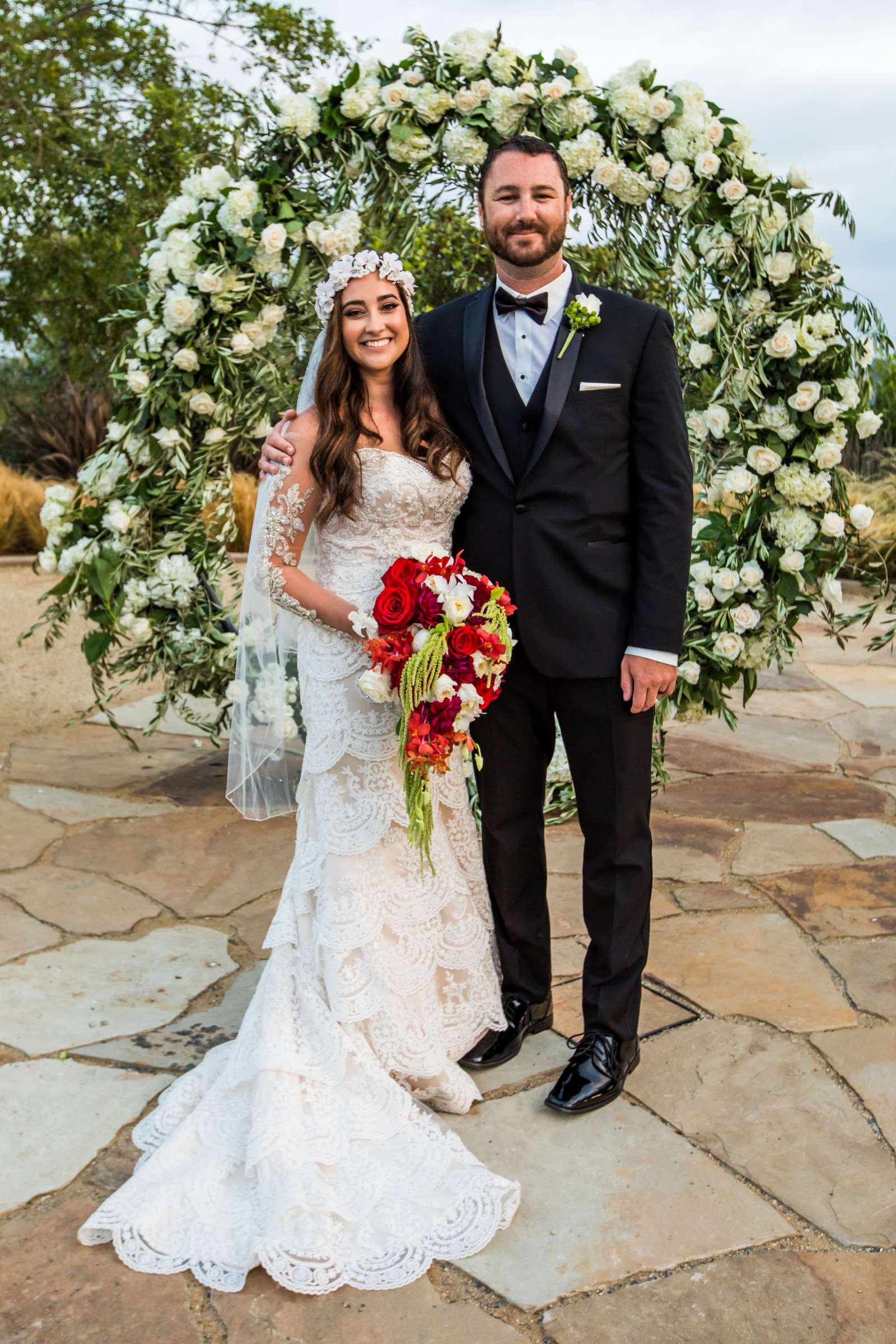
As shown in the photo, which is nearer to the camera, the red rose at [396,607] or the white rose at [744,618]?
the red rose at [396,607]

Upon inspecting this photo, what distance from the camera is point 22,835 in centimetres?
461

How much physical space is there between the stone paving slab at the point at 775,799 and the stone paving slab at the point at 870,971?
3.81ft

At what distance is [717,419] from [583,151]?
3.50 feet

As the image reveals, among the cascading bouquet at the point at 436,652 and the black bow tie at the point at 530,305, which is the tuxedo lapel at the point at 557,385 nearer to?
the black bow tie at the point at 530,305

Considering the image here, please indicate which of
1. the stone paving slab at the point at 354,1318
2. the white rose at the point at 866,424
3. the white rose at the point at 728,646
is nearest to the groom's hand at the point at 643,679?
the stone paving slab at the point at 354,1318

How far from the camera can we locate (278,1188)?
2439 millimetres

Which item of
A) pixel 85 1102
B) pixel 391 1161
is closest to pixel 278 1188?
pixel 391 1161

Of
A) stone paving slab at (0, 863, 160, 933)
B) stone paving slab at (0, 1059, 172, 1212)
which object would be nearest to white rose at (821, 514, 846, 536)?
stone paving slab at (0, 863, 160, 933)

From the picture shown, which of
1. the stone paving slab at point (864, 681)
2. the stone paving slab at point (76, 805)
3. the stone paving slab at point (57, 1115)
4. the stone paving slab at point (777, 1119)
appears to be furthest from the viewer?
the stone paving slab at point (864, 681)

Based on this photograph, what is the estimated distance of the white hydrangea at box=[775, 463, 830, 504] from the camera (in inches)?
171

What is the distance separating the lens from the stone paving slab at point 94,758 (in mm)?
5312

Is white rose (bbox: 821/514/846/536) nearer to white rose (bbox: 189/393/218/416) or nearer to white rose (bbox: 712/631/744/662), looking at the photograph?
white rose (bbox: 712/631/744/662)

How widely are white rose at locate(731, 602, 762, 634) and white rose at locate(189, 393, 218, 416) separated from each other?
211 centimetres

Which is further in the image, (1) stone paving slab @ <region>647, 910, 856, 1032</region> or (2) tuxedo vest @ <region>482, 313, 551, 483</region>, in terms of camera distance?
(1) stone paving slab @ <region>647, 910, 856, 1032</region>
